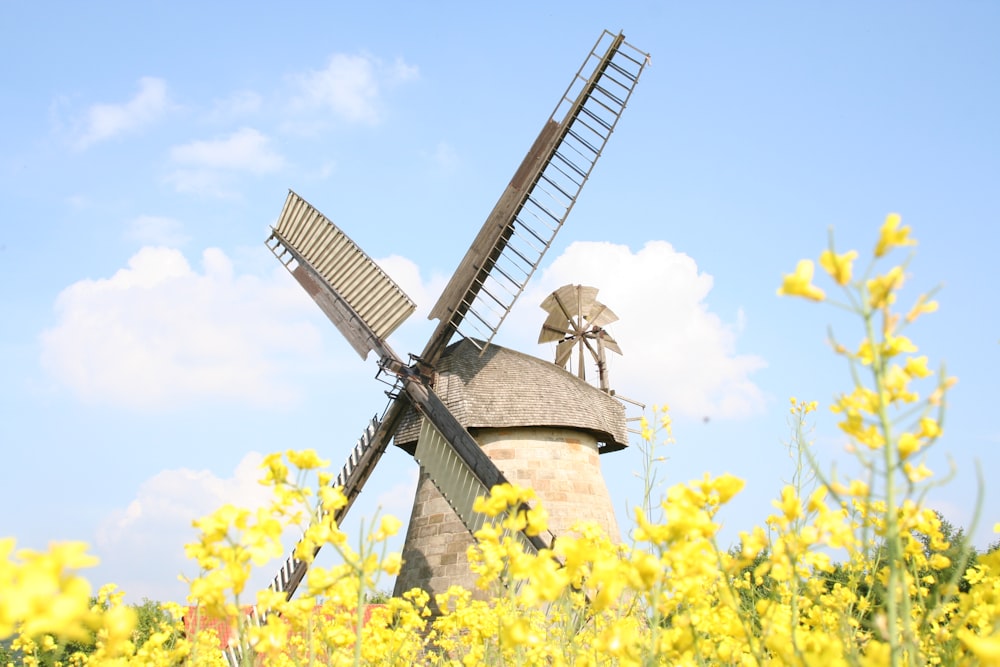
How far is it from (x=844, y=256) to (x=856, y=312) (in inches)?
5.6

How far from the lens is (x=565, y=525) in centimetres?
1221

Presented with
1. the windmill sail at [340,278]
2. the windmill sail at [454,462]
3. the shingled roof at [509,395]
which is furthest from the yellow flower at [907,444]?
the windmill sail at [340,278]

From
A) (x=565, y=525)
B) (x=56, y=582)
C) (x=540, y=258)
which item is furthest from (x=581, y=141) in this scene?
(x=56, y=582)

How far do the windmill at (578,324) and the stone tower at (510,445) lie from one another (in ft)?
7.90

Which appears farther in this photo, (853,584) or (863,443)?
(853,584)

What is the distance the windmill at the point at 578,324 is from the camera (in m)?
16.0

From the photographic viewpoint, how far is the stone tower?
12.4 meters

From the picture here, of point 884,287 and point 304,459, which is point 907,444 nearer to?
point 884,287

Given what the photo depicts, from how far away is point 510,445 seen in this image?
12.7 metres

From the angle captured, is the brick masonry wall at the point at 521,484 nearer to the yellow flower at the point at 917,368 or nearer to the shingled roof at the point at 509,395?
the shingled roof at the point at 509,395

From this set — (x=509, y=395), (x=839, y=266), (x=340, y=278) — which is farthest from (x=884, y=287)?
(x=340, y=278)

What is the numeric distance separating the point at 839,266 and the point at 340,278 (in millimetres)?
13451

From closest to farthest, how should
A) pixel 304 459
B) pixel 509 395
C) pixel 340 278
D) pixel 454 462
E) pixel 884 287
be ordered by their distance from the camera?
pixel 884 287 < pixel 304 459 < pixel 454 462 < pixel 509 395 < pixel 340 278

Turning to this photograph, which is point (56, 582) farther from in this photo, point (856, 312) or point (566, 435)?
point (566, 435)
